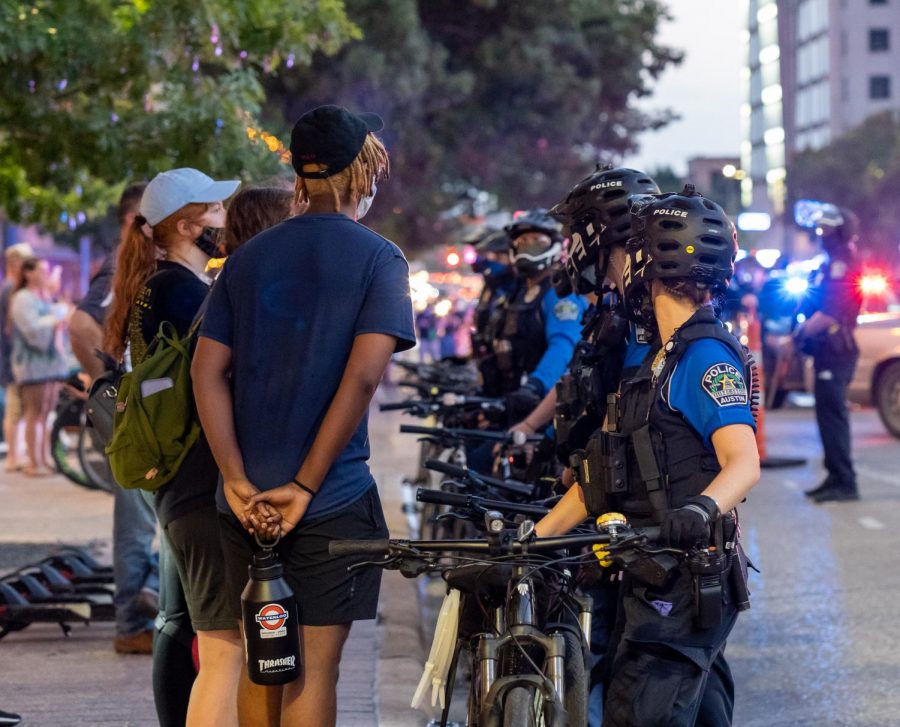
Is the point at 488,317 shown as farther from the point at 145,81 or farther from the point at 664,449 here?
the point at 664,449

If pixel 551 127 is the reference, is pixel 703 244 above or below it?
below

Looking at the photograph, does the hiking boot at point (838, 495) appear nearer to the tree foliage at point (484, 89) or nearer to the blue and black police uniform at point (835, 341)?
the blue and black police uniform at point (835, 341)

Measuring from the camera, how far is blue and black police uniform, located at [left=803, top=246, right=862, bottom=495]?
1148 centimetres

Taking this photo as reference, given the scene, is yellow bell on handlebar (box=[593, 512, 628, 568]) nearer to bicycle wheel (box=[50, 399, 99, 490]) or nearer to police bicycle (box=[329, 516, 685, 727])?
police bicycle (box=[329, 516, 685, 727])

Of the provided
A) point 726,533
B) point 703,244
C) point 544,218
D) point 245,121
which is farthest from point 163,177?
point 245,121

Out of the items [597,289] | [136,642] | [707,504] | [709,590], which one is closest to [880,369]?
[136,642]

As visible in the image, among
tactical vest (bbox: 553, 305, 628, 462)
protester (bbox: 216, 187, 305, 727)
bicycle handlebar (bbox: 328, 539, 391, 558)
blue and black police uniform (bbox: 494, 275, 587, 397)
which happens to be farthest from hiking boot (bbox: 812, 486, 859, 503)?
bicycle handlebar (bbox: 328, 539, 391, 558)

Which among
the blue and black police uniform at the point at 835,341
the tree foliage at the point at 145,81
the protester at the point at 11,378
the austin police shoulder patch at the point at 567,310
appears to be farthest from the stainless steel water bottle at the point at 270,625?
the protester at the point at 11,378

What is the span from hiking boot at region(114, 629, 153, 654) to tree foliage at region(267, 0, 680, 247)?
48.2 feet

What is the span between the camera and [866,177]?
259ft

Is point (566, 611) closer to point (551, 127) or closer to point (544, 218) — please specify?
point (544, 218)

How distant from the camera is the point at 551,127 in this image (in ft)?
91.1

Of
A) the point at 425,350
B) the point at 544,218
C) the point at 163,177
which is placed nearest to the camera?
the point at 163,177

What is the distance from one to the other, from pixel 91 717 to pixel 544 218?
11.6 feet
